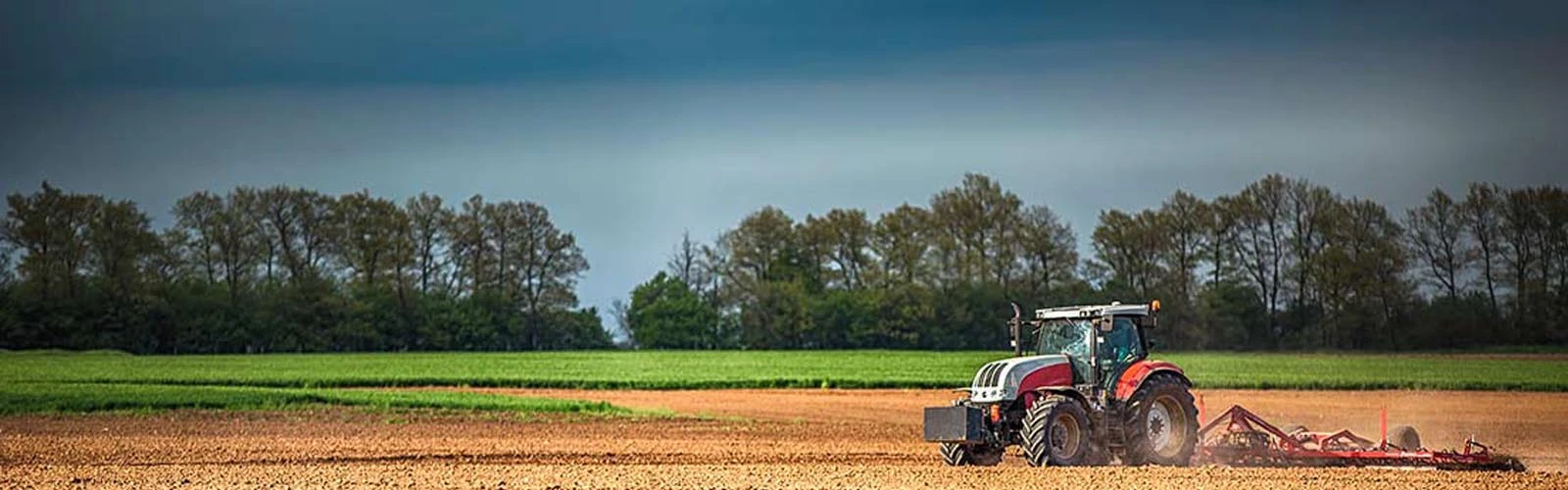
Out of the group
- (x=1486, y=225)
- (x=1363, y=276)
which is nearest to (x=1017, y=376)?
(x=1486, y=225)

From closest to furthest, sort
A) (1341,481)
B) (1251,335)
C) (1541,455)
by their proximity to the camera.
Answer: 1. (1341,481)
2. (1541,455)
3. (1251,335)

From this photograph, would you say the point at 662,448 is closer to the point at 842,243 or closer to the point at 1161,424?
the point at 1161,424

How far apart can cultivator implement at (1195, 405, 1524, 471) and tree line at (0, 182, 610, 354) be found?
1183 inches

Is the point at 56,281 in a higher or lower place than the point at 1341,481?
higher

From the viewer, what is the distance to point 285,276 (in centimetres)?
5219

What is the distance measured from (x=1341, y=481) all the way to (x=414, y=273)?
160 feet

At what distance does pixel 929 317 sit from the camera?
41.6 metres

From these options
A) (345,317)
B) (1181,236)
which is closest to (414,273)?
(345,317)

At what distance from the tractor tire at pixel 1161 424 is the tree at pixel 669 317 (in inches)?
1904

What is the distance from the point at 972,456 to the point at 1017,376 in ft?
3.60

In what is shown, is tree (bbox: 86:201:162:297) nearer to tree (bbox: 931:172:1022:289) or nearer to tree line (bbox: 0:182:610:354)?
tree line (bbox: 0:182:610:354)

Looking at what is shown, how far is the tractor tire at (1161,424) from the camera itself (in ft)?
45.0

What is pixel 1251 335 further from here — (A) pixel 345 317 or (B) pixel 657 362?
(A) pixel 345 317

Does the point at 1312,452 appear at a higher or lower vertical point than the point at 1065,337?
lower
